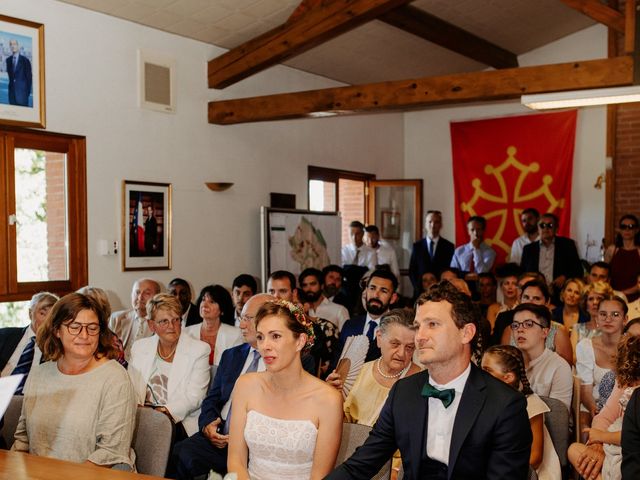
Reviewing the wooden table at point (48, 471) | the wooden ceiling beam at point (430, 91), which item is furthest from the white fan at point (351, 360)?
the wooden ceiling beam at point (430, 91)

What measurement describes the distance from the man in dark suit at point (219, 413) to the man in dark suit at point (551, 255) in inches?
197

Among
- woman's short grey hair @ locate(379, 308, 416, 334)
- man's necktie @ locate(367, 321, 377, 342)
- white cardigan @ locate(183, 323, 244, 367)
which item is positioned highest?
woman's short grey hair @ locate(379, 308, 416, 334)

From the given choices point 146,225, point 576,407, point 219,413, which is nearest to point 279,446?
point 219,413

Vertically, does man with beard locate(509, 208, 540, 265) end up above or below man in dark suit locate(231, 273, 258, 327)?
above

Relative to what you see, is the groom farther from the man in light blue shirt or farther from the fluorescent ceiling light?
the man in light blue shirt

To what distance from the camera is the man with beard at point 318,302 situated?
246 inches

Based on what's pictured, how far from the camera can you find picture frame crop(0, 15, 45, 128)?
5.55 m

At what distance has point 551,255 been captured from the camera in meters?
8.30

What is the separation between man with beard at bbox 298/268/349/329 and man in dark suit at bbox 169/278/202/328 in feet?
2.87

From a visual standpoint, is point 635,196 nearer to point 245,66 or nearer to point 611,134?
point 611,134

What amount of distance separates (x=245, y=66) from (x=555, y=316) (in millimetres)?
3747

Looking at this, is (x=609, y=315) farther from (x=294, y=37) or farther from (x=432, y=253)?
(x=432, y=253)

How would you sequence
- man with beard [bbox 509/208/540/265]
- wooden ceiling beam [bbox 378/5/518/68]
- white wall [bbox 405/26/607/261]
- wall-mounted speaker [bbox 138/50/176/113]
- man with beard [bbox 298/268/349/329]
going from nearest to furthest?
man with beard [bbox 298/268/349/329] → wall-mounted speaker [bbox 138/50/176/113] → wooden ceiling beam [bbox 378/5/518/68] → man with beard [bbox 509/208/540/265] → white wall [bbox 405/26/607/261]

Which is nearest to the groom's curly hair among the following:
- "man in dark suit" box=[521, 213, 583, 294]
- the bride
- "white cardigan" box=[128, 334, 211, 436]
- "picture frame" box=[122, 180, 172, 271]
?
the bride
